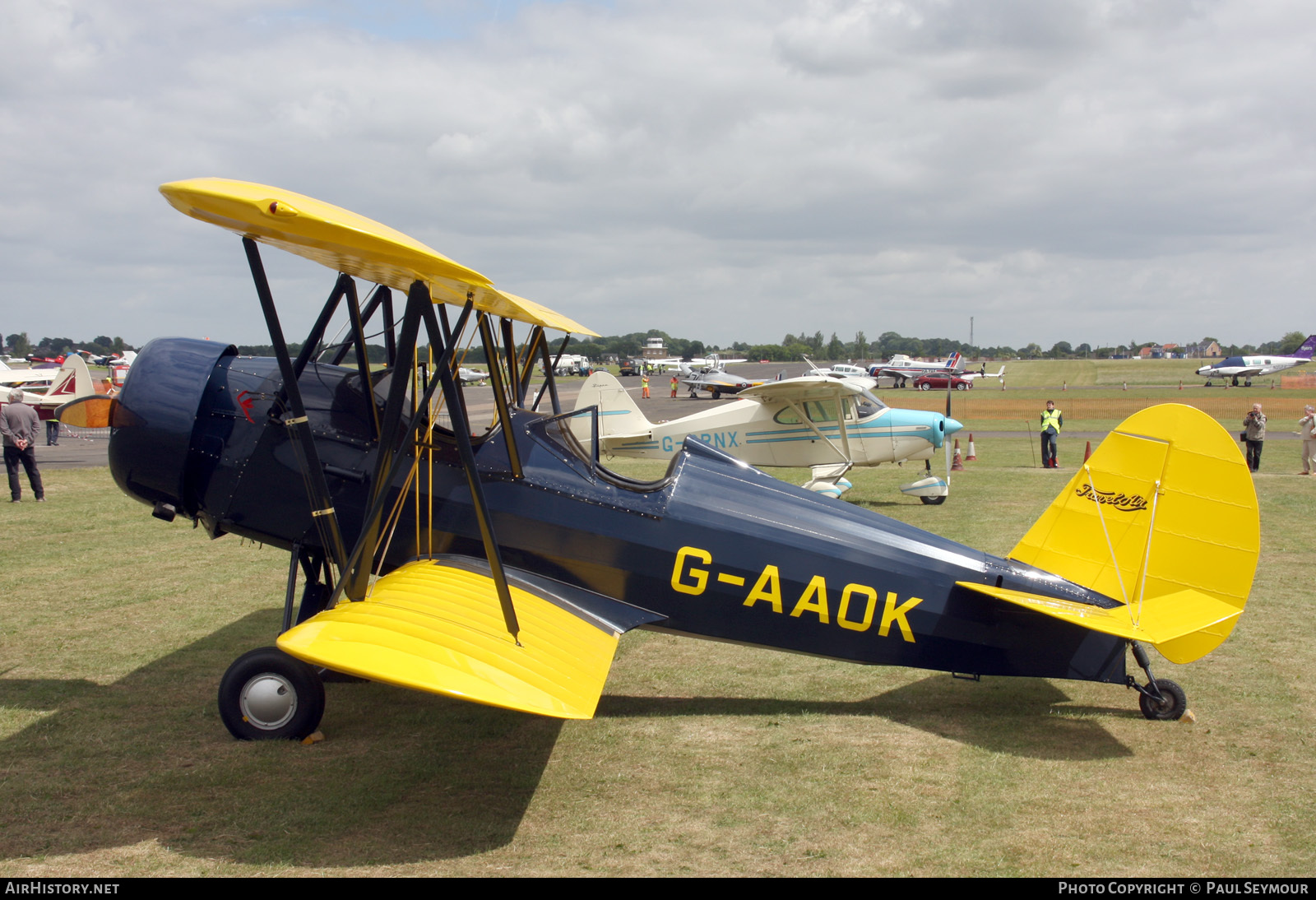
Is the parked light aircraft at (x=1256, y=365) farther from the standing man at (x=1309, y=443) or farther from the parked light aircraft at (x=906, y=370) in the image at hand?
the standing man at (x=1309, y=443)

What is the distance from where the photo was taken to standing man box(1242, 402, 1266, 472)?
17.5 meters

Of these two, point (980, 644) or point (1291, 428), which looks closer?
point (980, 644)

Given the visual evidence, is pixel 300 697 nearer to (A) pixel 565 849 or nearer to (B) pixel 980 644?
(A) pixel 565 849

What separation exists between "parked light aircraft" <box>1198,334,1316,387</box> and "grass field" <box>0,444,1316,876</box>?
249ft

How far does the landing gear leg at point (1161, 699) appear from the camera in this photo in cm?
506

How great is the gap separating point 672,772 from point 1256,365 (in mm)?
84321

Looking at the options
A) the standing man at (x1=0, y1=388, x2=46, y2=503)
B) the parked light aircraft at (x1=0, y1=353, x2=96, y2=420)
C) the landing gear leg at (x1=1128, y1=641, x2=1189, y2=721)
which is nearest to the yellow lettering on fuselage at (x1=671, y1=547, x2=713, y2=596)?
the landing gear leg at (x1=1128, y1=641, x2=1189, y2=721)

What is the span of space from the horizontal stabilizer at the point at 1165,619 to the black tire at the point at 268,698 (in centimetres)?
379

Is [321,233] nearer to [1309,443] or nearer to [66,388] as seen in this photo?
[1309,443]

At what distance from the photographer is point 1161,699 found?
5.08 metres

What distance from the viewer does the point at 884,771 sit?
174 inches

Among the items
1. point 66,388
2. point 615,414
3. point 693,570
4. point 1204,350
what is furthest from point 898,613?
point 1204,350
